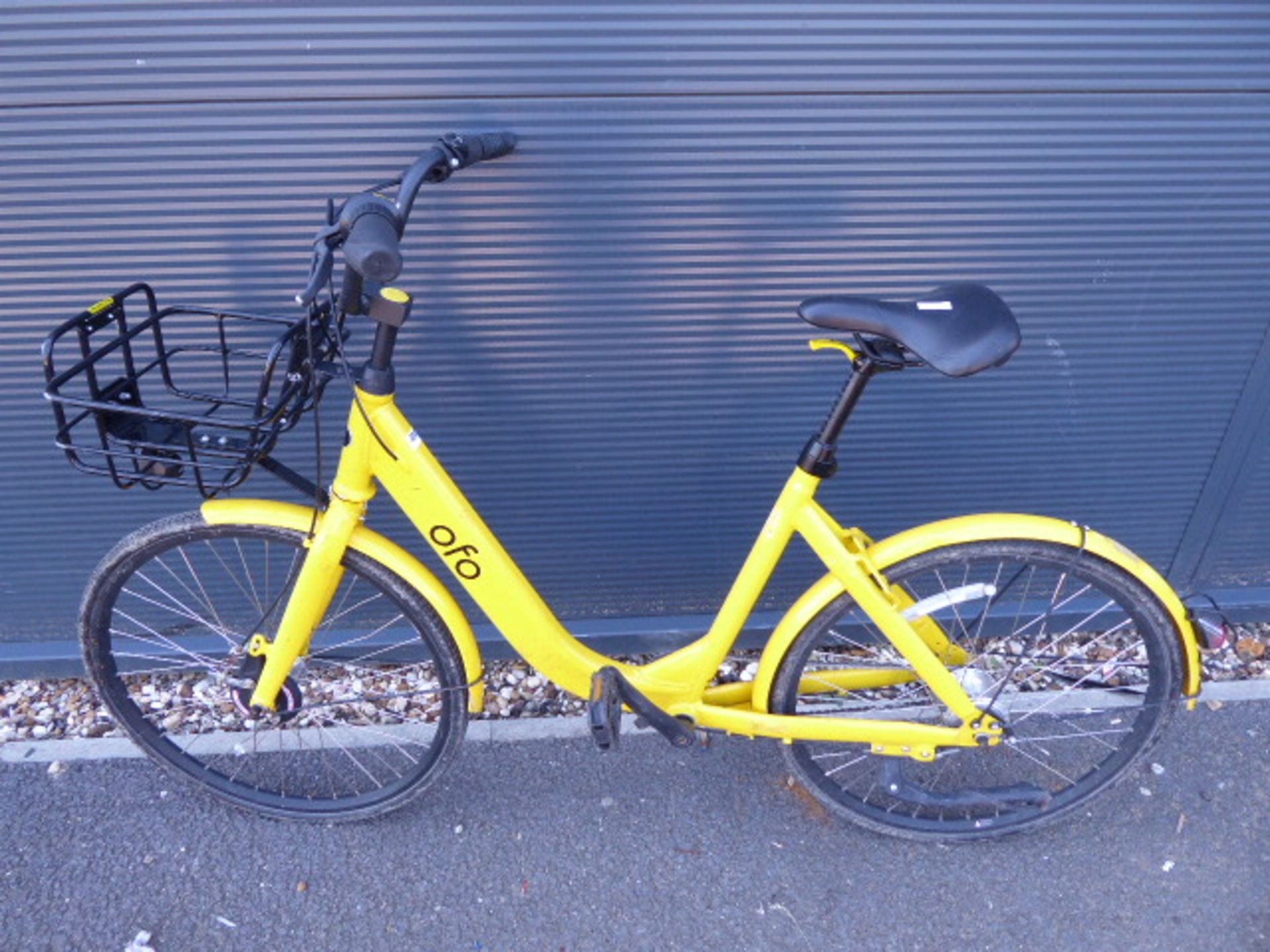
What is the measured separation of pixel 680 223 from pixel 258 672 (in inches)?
60.9

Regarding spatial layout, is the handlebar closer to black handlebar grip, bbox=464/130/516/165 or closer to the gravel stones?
black handlebar grip, bbox=464/130/516/165

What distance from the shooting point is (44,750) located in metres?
2.82

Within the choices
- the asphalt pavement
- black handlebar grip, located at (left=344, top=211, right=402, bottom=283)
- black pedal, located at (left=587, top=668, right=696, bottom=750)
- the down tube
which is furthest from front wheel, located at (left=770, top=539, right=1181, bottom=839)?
black handlebar grip, located at (left=344, top=211, right=402, bottom=283)

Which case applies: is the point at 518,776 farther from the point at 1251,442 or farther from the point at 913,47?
the point at 1251,442

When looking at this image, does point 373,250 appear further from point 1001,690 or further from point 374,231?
point 1001,690

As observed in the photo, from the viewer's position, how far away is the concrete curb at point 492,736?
9.21ft

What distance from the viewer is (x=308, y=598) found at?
2215 millimetres

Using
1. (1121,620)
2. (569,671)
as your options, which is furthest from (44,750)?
(1121,620)

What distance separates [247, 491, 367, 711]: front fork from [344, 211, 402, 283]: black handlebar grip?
0.70 meters

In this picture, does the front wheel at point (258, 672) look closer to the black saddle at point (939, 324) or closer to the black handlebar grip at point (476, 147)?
the black handlebar grip at point (476, 147)

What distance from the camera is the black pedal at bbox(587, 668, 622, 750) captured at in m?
2.28

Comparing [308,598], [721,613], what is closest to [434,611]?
[308,598]

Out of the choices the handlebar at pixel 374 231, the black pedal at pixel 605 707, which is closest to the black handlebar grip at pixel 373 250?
the handlebar at pixel 374 231

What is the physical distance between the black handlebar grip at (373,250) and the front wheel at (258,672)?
33.0 inches
